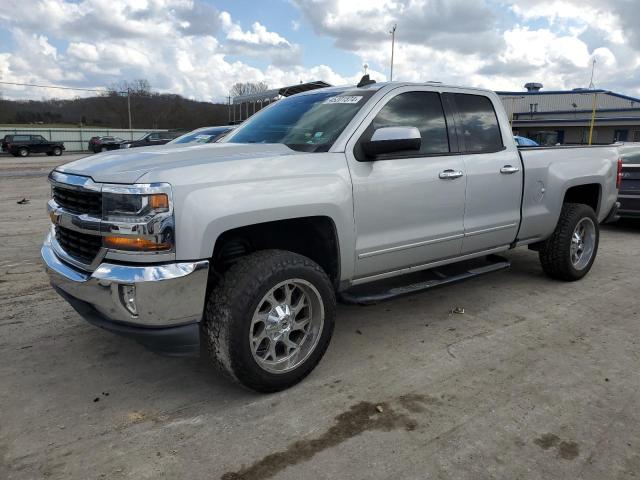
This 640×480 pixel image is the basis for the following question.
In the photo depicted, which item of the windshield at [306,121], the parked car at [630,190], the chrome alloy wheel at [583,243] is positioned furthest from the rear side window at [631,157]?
the windshield at [306,121]

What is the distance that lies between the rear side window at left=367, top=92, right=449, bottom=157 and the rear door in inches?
8.8

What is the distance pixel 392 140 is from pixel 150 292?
182 centimetres

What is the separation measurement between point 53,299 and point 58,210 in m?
2.12

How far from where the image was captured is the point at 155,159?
315cm

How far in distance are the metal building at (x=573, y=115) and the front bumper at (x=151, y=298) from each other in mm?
35599

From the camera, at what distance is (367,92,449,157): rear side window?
4012 mm

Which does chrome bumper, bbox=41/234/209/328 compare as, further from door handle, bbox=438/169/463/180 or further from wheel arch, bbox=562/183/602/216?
wheel arch, bbox=562/183/602/216

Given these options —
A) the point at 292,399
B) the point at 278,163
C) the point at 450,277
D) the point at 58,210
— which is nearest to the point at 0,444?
the point at 58,210

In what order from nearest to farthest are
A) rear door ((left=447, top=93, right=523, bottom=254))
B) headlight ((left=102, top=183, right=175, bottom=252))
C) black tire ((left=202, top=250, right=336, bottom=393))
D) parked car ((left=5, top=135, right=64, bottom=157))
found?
headlight ((left=102, top=183, right=175, bottom=252))
black tire ((left=202, top=250, right=336, bottom=393))
rear door ((left=447, top=93, right=523, bottom=254))
parked car ((left=5, top=135, right=64, bottom=157))

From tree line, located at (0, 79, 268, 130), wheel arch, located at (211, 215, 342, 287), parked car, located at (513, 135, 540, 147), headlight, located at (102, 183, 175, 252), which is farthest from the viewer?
tree line, located at (0, 79, 268, 130)

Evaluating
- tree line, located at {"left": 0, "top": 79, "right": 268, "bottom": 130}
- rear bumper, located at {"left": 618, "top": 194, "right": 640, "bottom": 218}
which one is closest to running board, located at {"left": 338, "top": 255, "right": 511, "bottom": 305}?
rear bumper, located at {"left": 618, "top": 194, "right": 640, "bottom": 218}

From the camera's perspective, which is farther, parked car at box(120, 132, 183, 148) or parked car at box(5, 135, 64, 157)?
parked car at box(5, 135, 64, 157)

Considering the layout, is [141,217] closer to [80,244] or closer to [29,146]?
[80,244]

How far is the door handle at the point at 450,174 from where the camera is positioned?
13.7ft
